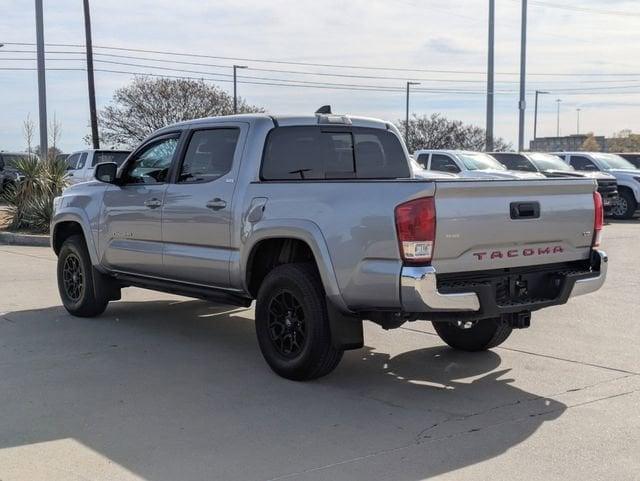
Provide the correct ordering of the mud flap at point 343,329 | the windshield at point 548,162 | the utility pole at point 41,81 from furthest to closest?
the windshield at point 548,162 < the utility pole at point 41,81 < the mud flap at point 343,329

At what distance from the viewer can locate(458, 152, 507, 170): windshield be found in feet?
61.1

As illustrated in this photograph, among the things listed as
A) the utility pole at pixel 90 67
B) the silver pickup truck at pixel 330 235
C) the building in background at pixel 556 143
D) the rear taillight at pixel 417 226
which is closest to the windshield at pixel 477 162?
the silver pickup truck at pixel 330 235

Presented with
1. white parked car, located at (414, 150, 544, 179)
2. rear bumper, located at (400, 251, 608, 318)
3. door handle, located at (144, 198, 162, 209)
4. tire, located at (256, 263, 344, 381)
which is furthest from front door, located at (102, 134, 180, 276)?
white parked car, located at (414, 150, 544, 179)

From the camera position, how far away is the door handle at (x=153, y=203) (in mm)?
6920

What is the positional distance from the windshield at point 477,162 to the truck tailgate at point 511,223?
1310 cm

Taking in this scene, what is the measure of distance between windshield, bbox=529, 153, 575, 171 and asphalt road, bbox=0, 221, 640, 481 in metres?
14.1

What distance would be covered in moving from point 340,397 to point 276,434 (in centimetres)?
87

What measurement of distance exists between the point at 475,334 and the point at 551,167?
16094 millimetres

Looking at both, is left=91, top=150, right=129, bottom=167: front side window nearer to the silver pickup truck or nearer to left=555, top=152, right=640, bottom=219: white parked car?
left=555, top=152, right=640, bottom=219: white parked car

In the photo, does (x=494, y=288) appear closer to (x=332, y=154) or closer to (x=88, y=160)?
(x=332, y=154)

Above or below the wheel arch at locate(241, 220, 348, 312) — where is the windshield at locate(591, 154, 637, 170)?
above

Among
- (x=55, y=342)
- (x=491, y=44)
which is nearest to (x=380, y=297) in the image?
(x=55, y=342)

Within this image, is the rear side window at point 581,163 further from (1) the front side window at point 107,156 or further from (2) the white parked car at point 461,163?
(1) the front side window at point 107,156

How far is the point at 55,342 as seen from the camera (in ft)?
22.9
